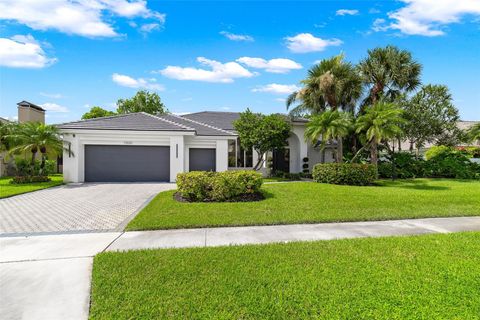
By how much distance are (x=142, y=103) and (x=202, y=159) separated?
90.3ft

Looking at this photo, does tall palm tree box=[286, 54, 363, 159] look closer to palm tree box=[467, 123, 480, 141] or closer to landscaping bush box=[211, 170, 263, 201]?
landscaping bush box=[211, 170, 263, 201]

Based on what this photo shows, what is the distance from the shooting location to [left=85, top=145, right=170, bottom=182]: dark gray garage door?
16.7 m

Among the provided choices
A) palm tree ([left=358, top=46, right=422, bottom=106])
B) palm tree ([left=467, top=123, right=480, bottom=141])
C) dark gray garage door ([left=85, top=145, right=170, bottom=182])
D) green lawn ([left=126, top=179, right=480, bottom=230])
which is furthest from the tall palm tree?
palm tree ([left=467, top=123, right=480, bottom=141])

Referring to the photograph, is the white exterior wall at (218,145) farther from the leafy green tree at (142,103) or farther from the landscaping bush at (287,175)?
the leafy green tree at (142,103)

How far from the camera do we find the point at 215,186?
10062 millimetres

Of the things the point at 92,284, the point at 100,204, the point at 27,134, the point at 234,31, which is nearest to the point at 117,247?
the point at 92,284

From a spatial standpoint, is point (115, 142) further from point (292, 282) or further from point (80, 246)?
point (292, 282)

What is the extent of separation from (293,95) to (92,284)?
61.7ft

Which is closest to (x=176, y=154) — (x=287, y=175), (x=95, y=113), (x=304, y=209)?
(x=287, y=175)

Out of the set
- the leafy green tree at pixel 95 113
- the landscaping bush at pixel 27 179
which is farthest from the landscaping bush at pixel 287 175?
the leafy green tree at pixel 95 113

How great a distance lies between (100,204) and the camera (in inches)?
391

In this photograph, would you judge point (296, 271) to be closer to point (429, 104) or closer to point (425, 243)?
point (425, 243)

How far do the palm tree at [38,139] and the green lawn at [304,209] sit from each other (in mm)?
9587

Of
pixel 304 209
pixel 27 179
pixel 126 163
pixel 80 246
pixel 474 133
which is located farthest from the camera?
pixel 474 133
